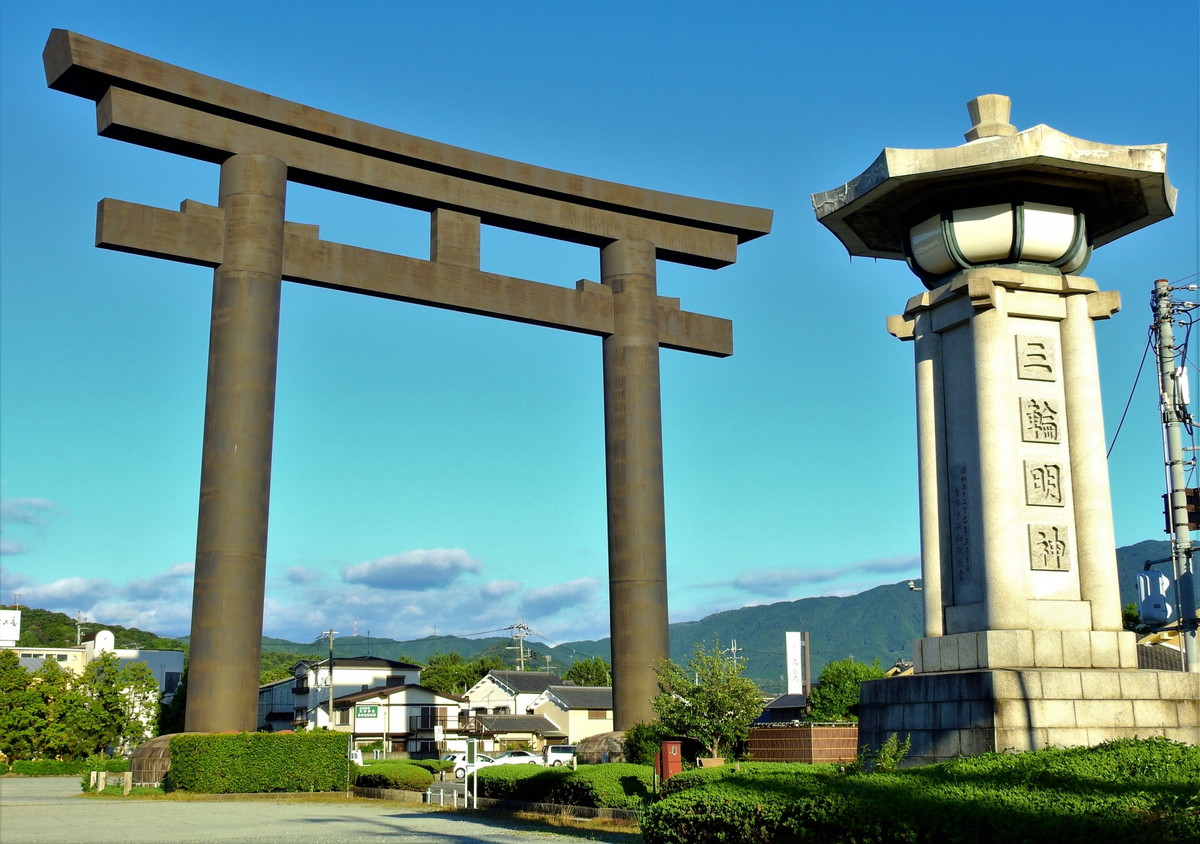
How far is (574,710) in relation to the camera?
78125 mm

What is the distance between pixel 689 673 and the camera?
24484 millimetres

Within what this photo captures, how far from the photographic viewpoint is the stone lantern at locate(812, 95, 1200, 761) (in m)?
14.7

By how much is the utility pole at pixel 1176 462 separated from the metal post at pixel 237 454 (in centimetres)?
1972

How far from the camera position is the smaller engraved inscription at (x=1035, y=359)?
16.1 meters

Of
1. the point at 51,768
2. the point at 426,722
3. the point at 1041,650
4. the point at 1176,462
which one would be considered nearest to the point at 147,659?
the point at 426,722

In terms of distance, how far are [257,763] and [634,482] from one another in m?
11.6

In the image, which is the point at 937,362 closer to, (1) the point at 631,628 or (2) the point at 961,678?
(2) the point at 961,678

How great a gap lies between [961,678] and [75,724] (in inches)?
2139

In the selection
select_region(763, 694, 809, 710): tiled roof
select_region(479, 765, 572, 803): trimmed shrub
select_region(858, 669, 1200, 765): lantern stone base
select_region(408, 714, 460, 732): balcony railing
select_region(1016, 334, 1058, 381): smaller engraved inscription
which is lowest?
select_region(408, 714, 460, 732): balcony railing

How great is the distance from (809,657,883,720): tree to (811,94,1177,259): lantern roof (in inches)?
1915

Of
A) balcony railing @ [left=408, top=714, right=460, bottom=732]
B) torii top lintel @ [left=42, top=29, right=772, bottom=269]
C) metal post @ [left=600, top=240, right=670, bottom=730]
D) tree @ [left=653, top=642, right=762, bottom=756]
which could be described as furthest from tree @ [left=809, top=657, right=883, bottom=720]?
tree @ [left=653, top=642, right=762, bottom=756]

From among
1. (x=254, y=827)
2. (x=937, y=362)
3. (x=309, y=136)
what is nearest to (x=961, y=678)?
(x=937, y=362)

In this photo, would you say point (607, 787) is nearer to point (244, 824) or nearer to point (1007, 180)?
point (244, 824)

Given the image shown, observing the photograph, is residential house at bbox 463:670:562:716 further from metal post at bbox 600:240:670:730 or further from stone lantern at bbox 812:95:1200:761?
stone lantern at bbox 812:95:1200:761
